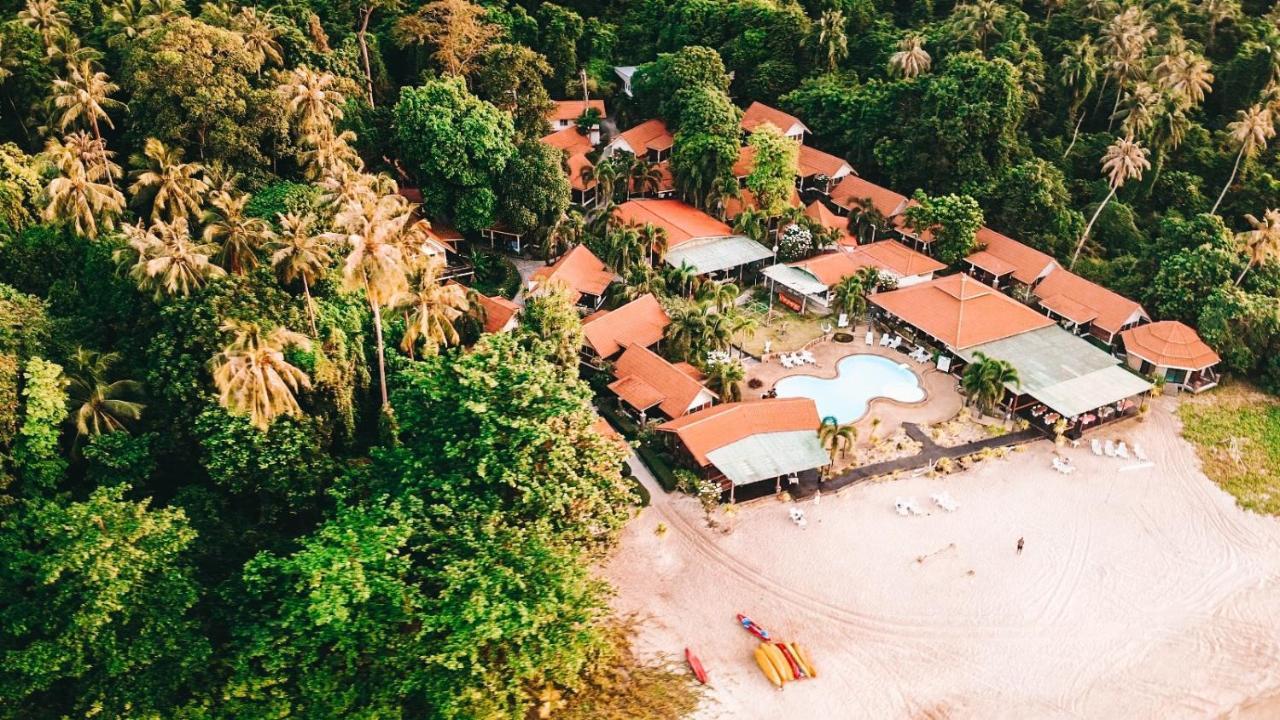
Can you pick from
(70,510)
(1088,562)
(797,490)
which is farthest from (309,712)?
(1088,562)

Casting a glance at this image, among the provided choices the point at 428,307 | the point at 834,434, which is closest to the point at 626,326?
the point at 428,307

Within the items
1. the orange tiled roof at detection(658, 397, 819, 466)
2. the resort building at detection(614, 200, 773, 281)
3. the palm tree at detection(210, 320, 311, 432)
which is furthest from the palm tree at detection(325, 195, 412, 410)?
the resort building at detection(614, 200, 773, 281)

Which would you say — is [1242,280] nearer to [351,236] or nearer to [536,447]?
[536,447]

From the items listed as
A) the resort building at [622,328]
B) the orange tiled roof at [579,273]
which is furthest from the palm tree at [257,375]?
the orange tiled roof at [579,273]

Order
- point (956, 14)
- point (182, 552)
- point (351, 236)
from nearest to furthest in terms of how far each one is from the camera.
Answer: point (182, 552) < point (351, 236) < point (956, 14)

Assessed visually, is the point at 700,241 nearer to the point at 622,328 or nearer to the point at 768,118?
the point at 622,328
